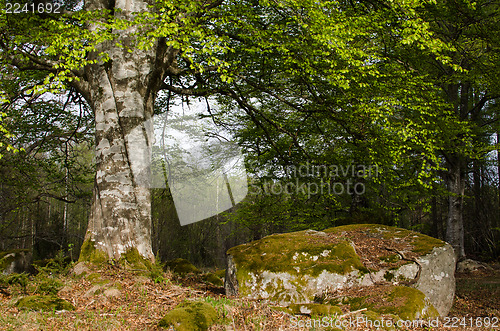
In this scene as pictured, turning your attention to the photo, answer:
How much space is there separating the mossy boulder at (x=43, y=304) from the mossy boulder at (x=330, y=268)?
240 cm

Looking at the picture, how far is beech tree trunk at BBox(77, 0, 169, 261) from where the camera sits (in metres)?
6.29

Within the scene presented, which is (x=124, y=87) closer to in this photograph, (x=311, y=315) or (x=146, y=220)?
(x=146, y=220)

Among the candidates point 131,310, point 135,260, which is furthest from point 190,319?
point 135,260

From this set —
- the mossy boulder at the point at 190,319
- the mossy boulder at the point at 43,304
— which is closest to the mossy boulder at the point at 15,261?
the mossy boulder at the point at 43,304

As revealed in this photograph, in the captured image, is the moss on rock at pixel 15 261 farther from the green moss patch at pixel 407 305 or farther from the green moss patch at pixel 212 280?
the green moss patch at pixel 407 305

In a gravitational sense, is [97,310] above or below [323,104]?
below

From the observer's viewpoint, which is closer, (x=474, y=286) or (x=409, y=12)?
(x=409, y=12)

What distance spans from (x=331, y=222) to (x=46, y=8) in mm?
10131

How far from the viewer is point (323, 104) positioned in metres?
9.59

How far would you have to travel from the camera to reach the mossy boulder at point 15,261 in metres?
8.58

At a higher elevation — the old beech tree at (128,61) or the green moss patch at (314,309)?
the old beech tree at (128,61)

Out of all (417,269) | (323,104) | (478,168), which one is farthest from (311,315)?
(478,168)

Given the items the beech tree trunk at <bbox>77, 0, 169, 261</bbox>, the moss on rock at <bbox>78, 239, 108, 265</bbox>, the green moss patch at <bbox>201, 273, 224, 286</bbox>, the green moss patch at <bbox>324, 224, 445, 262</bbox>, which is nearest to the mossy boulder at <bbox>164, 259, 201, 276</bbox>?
the green moss patch at <bbox>201, 273, 224, 286</bbox>

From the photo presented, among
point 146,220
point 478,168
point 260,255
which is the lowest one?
point 260,255
